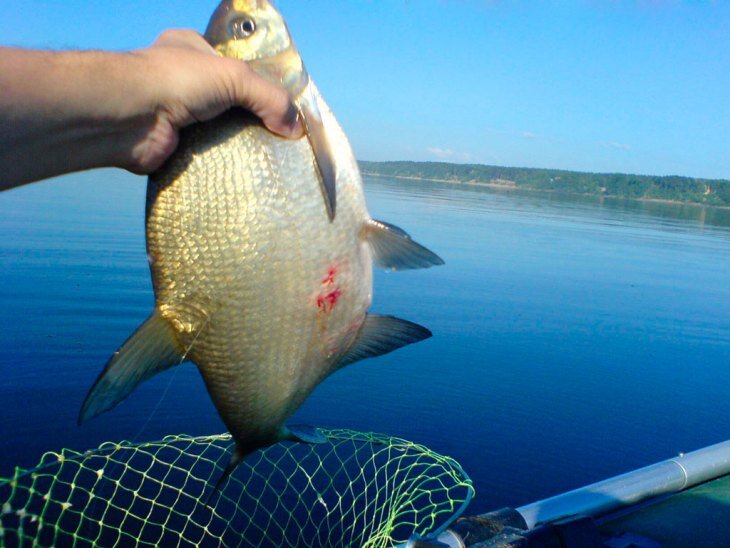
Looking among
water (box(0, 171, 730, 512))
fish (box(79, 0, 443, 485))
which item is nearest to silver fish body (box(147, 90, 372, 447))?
fish (box(79, 0, 443, 485))

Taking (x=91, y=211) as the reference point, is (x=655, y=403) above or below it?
below

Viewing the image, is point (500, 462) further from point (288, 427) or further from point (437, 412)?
point (288, 427)

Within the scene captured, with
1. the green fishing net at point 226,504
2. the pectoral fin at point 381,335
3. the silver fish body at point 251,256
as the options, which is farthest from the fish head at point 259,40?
the green fishing net at point 226,504

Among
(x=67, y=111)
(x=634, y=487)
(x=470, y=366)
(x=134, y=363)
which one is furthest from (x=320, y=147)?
(x=470, y=366)

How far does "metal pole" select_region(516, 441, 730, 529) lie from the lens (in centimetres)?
339

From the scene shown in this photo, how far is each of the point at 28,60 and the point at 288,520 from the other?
4686 millimetres

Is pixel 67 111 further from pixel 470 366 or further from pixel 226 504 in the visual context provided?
pixel 470 366

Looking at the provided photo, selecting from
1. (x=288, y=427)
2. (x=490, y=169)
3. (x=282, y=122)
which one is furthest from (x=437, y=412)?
(x=490, y=169)

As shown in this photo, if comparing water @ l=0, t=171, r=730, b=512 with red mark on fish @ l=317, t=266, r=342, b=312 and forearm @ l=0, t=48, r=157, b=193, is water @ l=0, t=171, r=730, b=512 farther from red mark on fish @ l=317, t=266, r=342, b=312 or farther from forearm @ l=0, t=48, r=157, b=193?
forearm @ l=0, t=48, r=157, b=193

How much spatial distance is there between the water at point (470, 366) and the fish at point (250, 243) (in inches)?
188

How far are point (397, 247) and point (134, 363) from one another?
2.69ft

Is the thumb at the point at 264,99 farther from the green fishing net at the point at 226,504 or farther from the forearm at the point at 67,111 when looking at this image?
the green fishing net at the point at 226,504

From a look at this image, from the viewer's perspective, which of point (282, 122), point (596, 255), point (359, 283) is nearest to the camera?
point (282, 122)

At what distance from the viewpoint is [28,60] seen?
1403mm
